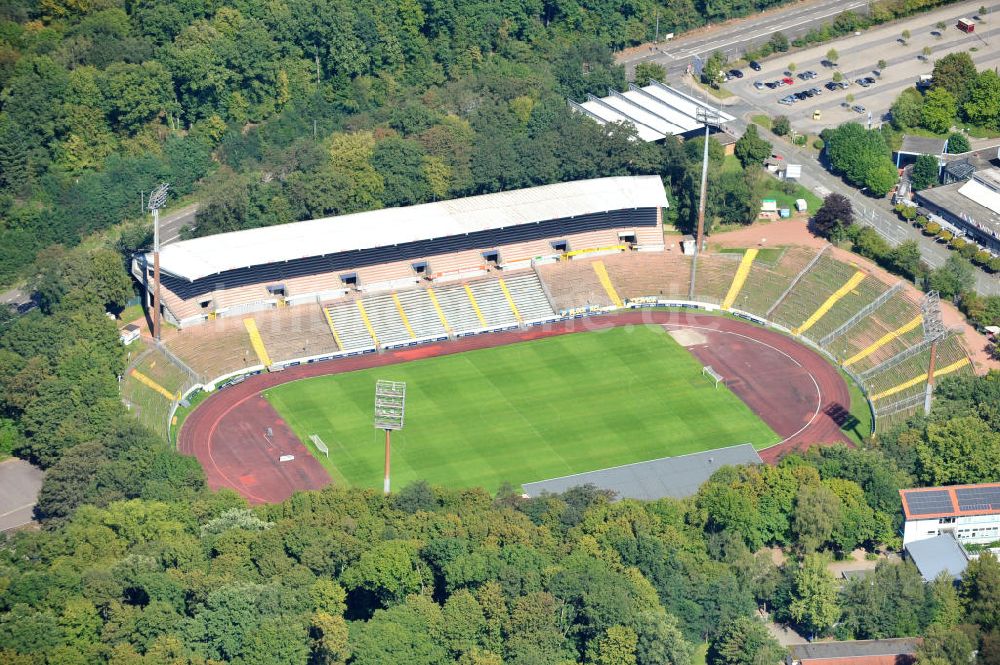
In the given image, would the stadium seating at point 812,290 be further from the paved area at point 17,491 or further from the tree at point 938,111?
the paved area at point 17,491

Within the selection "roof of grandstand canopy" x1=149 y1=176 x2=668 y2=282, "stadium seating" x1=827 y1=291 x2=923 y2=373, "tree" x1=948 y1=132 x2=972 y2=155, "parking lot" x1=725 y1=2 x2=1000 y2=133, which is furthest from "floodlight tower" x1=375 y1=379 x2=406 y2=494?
"tree" x1=948 y1=132 x2=972 y2=155

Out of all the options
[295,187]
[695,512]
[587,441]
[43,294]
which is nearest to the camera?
[695,512]

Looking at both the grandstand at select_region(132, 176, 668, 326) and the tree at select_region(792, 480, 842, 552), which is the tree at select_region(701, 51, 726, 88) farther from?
the tree at select_region(792, 480, 842, 552)

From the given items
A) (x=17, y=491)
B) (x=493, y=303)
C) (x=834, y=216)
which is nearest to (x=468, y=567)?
(x=17, y=491)

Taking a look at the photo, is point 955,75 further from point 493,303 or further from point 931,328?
point 493,303

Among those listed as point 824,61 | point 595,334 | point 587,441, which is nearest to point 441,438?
point 587,441

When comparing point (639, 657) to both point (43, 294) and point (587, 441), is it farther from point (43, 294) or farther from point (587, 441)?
point (43, 294)
